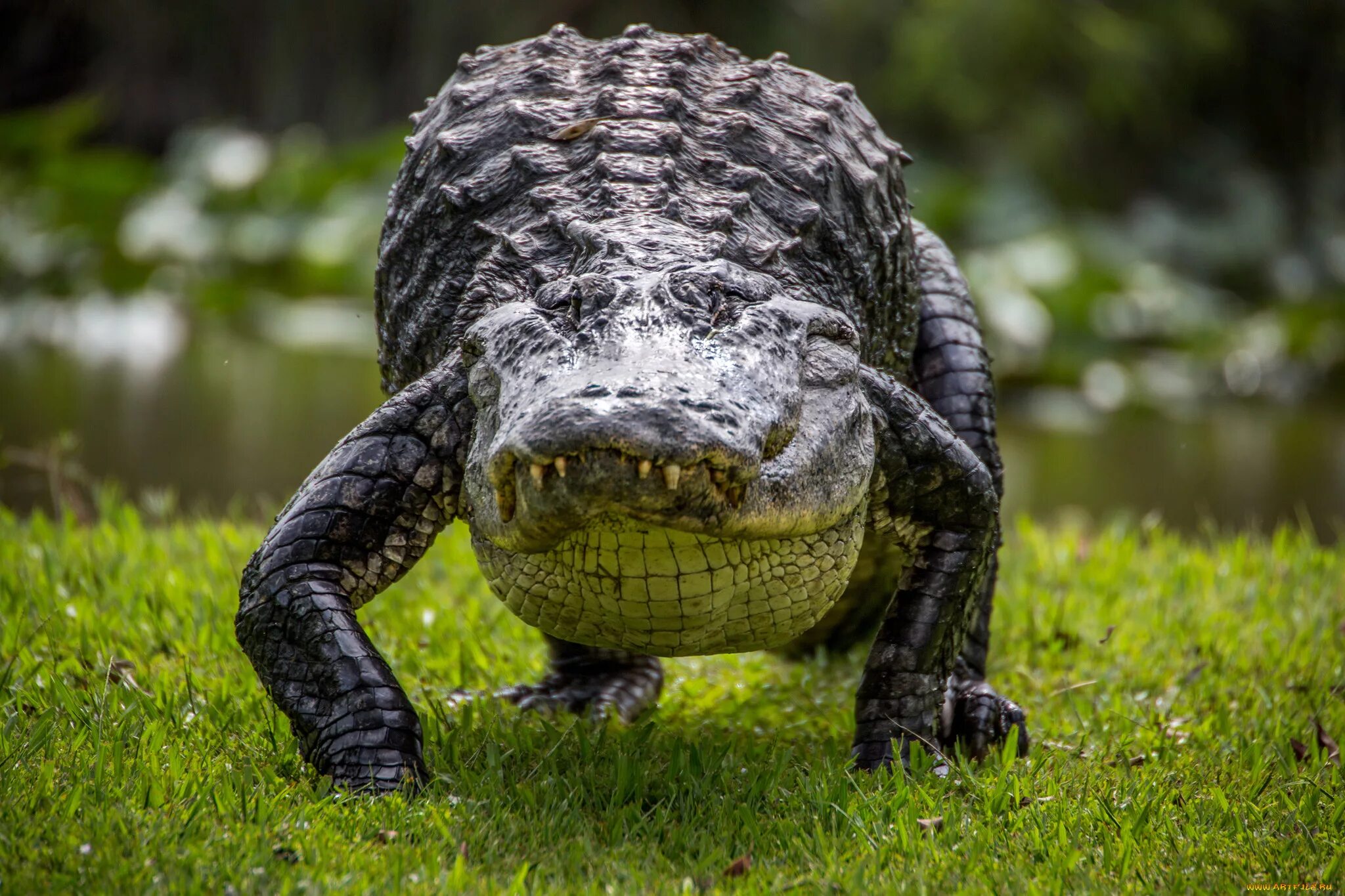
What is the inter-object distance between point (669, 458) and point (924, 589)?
1.13m

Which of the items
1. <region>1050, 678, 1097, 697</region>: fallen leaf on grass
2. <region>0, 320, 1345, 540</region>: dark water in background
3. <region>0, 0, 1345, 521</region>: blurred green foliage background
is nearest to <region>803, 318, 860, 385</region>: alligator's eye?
<region>1050, 678, 1097, 697</region>: fallen leaf on grass

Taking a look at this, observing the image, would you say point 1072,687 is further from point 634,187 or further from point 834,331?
point 634,187

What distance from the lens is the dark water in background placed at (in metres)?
6.88

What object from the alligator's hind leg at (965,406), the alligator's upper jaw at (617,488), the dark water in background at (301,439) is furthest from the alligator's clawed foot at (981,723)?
the dark water in background at (301,439)

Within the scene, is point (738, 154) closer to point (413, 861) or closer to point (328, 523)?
point (328, 523)

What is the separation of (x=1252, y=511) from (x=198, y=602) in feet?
18.5

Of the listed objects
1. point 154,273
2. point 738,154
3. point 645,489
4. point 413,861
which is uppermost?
point 738,154

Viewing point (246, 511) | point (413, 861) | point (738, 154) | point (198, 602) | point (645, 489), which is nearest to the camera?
point (645, 489)

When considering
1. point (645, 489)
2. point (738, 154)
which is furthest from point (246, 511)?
point (645, 489)

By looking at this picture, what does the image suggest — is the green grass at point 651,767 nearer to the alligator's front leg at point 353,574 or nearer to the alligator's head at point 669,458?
the alligator's front leg at point 353,574

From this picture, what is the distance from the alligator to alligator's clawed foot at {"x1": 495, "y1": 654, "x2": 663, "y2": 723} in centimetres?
1

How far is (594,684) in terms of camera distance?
348 centimetres

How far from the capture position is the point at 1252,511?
7.05 m

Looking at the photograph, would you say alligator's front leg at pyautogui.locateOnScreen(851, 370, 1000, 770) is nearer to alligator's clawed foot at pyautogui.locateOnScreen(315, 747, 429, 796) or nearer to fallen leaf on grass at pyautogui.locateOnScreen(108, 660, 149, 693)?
alligator's clawed foot at pyautogui.locateOnScreen(315, 747, 429, 796)
